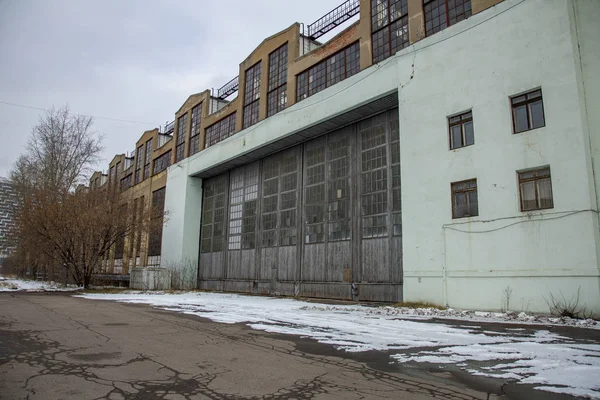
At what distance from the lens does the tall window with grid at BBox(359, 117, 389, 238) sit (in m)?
18.2

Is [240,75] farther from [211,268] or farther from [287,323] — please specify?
[287,323]

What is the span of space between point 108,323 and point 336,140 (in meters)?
14.0

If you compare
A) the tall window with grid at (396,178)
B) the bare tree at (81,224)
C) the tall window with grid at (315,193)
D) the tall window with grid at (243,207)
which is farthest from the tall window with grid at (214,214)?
the tall window with grid at (396,178)

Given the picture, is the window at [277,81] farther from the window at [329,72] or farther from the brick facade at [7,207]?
the brick facade at [7,207]

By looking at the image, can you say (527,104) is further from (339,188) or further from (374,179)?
(339,188)

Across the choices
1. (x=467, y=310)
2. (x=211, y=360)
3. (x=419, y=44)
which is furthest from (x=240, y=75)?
(x=211, y=360)

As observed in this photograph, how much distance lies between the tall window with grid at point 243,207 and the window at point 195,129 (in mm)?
6621

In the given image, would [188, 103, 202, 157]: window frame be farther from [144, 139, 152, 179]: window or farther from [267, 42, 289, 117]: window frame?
[144, 139, 152, 179]: window

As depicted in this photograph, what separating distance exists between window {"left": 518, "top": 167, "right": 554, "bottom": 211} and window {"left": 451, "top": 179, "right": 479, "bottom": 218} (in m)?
1.49

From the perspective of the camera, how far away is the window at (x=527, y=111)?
13062mm

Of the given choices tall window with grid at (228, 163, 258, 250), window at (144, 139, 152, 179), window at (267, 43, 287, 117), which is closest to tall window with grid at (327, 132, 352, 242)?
window at (267, 43, 287, 117)

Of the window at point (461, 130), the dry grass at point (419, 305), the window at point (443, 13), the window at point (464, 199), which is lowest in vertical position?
the dry grass at point (419, 305)

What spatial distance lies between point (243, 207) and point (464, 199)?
15.9 meters

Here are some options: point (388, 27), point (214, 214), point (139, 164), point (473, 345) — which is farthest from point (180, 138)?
point (473, 345)
